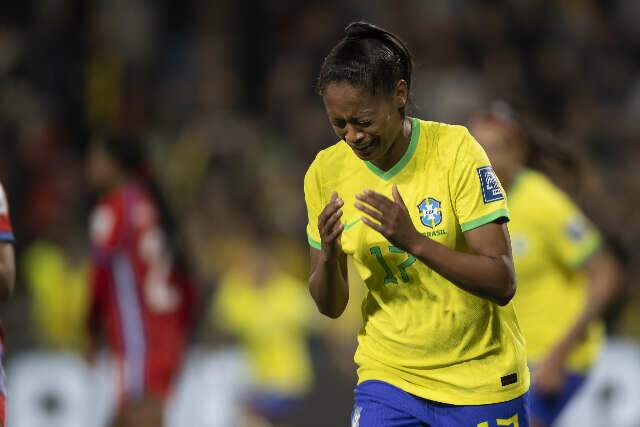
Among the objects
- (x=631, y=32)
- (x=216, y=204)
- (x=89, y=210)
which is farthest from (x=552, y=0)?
(x=89, y=210)

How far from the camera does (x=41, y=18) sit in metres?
11.0

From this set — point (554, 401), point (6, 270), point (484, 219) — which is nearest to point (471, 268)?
point (484, 219)

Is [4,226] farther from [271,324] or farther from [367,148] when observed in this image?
[271,324]

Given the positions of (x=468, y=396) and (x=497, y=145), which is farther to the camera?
(x=497, y=145)

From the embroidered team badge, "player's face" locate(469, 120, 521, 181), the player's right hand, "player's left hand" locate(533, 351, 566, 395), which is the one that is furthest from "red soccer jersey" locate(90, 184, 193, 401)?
the embroidered team badge

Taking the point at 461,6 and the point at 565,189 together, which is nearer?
the point at 565,189

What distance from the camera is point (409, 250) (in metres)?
3.23

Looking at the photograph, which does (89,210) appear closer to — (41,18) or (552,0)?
(41,18)

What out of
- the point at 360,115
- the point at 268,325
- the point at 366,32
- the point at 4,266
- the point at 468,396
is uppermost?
the point at 366,32

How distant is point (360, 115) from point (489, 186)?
0.43 m

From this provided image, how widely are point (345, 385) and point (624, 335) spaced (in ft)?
6.65

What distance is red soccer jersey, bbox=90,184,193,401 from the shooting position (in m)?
6.54

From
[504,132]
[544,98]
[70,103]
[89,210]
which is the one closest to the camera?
[504,132]

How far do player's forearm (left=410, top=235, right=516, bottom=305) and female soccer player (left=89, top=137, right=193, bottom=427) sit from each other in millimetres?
3538
